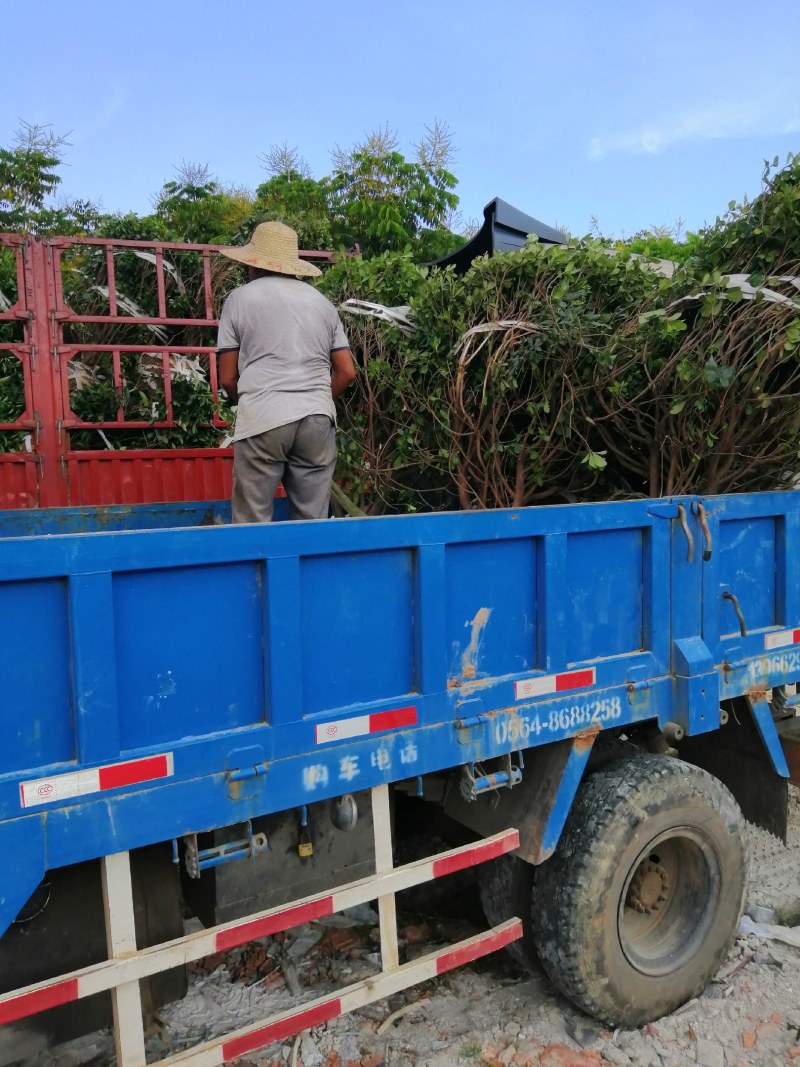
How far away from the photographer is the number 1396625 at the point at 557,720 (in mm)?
2650

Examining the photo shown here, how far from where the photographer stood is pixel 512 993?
10.4 feet

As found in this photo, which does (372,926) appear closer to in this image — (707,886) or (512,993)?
(512,993)

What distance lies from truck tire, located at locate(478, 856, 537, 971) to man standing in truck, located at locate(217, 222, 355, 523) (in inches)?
59.2

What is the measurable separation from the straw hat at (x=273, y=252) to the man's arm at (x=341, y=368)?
34 centimetres

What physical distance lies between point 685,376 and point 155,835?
261 cm

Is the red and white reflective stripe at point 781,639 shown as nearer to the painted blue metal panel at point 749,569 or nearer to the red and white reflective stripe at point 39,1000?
the painted blue metal panel at point 749,569

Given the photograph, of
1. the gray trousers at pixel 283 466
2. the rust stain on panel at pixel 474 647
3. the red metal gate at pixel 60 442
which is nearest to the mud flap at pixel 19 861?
the rust stain on panel at pixel 474 647

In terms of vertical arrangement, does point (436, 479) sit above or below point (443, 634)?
above

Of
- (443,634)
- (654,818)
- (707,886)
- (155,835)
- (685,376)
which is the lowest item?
(707,886)

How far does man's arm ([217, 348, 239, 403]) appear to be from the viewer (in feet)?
11.0

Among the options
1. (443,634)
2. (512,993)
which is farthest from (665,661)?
(512,993)

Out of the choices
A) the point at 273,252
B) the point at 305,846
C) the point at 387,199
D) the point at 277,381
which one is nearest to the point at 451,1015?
the point at 305,846

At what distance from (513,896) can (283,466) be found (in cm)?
182

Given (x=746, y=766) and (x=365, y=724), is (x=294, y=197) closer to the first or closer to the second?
(x=746, y=766)
